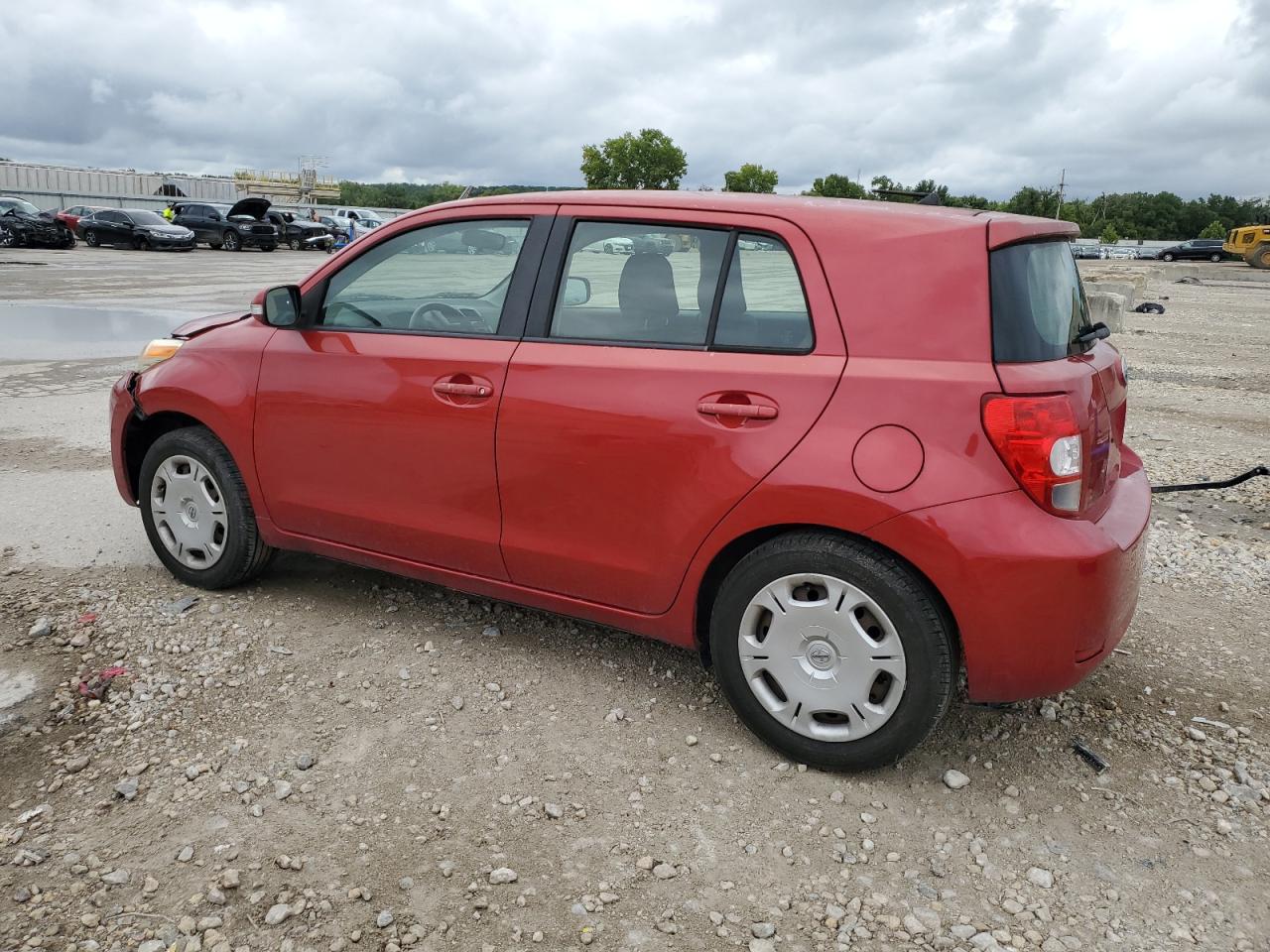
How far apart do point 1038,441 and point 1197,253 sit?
7317cm

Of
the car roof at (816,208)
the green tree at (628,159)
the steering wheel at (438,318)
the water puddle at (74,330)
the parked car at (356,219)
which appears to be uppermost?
the green tree at (628,159)

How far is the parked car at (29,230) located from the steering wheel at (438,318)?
34.8 m

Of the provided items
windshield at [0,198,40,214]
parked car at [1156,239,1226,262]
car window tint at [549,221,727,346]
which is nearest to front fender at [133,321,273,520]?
car window tint at [549,221,727,346]

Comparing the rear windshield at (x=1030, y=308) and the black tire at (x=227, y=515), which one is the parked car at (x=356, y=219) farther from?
the rear windshield at (x=1030, y=308)

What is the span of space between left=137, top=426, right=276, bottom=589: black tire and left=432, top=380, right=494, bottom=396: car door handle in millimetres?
1188

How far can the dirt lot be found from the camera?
250cm

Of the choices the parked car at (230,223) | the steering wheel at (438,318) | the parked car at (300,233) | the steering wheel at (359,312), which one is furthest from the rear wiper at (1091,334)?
the parked car at (300,233)

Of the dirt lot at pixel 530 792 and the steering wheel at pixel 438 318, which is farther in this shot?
the steering wheel at pixel 438 318

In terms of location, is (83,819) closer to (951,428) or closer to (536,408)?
(536,408)

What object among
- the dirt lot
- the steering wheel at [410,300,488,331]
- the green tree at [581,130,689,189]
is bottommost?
the dirt lot

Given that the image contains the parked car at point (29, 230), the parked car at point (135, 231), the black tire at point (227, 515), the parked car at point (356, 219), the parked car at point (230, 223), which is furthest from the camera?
the parked car at point (356, 219)

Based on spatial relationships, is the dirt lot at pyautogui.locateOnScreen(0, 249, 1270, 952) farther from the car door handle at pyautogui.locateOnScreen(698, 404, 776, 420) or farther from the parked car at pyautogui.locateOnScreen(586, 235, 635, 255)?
the parked car at pyautogui.locateOnScreen(586, 235, 635, 255)

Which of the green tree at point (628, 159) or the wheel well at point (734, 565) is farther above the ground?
the green tree at point (628, 159)

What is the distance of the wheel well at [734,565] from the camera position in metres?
A: 2.88
